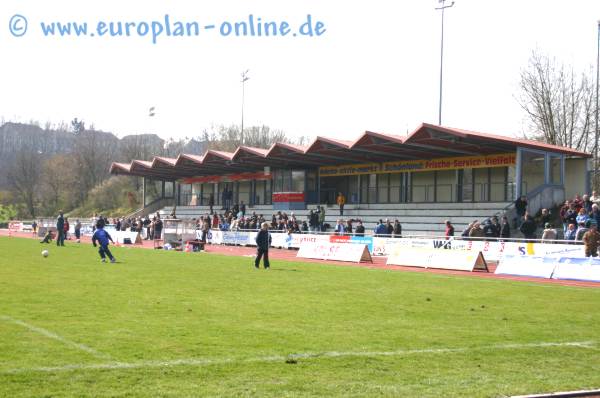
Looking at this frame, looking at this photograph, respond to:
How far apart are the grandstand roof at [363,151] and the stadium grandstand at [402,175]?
59mm

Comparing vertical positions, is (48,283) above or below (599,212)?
below

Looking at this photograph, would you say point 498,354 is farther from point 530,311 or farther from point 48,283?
point 48,283

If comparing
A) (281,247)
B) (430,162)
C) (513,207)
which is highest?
(430,162)

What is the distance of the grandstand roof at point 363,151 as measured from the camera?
122ft

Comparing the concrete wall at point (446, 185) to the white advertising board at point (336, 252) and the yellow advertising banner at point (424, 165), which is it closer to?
the yellow advertising banner at point (424, 165)

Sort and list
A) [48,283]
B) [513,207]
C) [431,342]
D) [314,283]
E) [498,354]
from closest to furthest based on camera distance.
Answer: [498,354] → [431,342] → [48,283] → [314,283] → [513,207]

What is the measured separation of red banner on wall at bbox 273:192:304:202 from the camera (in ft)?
177

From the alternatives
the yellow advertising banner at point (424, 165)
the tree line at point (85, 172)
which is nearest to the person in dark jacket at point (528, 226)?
the yellow advertising banner at point (424, 165)

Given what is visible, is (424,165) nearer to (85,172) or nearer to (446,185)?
(446,185)

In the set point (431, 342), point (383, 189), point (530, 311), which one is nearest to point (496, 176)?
point (383, 189)

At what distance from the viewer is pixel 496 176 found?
42.7 meters

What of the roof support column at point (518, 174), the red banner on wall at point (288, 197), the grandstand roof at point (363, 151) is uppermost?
the grandstand roof at point (363, 151)

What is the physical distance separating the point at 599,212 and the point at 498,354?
824 inches

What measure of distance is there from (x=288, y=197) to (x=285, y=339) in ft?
147
